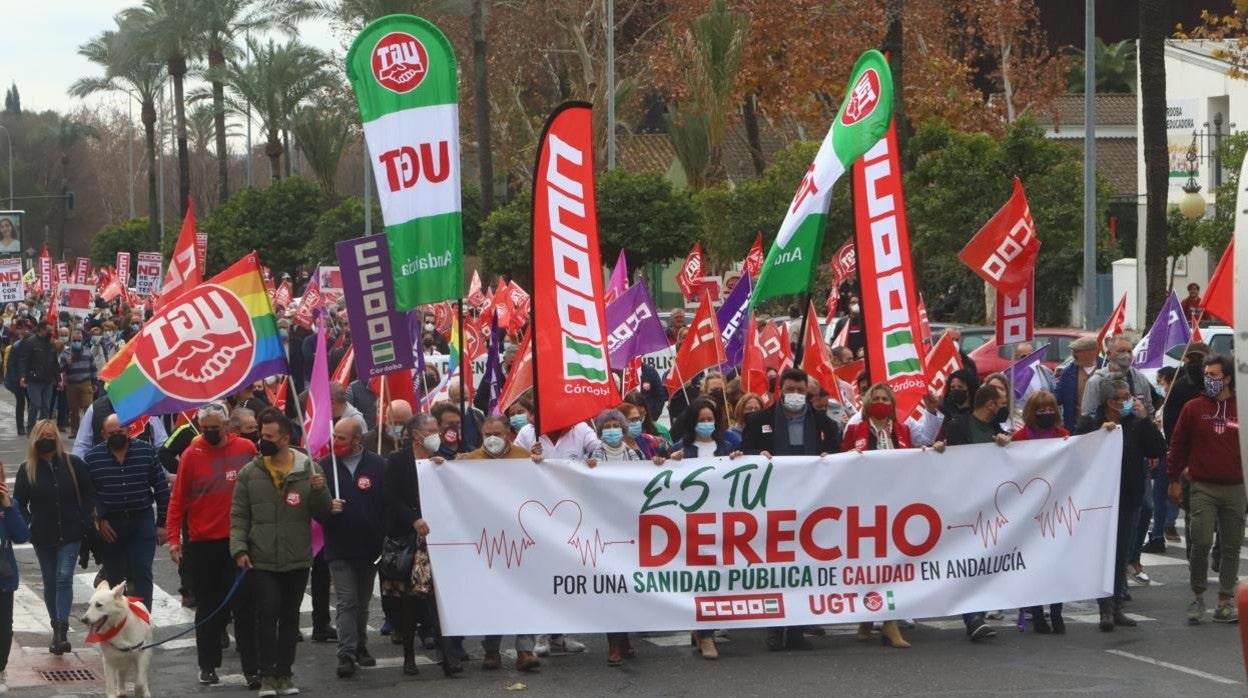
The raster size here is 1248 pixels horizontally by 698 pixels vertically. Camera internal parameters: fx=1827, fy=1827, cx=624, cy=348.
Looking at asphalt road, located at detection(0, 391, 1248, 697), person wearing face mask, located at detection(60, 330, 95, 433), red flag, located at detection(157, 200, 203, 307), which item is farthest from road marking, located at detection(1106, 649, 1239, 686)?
person wearing face mask, located at detection(60, 330, 95, 433)

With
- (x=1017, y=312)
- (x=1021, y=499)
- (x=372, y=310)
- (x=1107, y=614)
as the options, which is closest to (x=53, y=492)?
(x=372, y=310)

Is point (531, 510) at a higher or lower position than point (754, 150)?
lower

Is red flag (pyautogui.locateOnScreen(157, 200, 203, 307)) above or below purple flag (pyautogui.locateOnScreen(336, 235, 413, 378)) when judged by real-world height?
above

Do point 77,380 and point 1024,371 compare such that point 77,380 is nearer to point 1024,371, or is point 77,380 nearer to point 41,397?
point 41,397

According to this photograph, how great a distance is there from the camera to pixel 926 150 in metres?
36.2

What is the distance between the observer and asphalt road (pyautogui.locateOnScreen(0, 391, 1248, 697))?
1000 centimetres

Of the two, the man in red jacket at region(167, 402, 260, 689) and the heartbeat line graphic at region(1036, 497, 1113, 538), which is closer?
the man in red jacket at region(167, 402, 260, 689)

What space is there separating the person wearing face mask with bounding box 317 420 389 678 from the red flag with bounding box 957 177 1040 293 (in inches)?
250

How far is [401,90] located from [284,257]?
48.2m

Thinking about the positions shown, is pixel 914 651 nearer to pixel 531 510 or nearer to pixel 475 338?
pixel 531 510

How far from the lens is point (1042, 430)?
1159 cm

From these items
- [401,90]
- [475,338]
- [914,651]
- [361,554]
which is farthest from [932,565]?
[475,338]

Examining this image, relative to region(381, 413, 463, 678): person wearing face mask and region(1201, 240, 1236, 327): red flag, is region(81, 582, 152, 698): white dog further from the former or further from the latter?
region(1201, 240, 1236, 327): red flag

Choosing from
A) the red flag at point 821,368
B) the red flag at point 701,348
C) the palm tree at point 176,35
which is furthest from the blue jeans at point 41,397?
the palm tree at point 176,35
